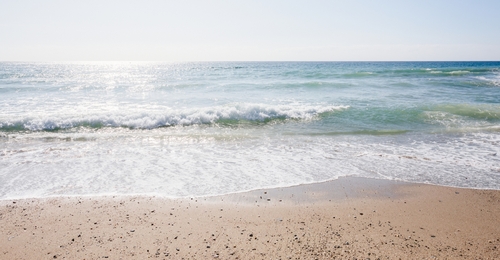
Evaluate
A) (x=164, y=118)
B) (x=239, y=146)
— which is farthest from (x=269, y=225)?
(x=164, y=118)

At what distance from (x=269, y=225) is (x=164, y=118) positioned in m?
9.15

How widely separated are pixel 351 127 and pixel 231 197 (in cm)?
745

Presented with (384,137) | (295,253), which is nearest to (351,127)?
(384,137)

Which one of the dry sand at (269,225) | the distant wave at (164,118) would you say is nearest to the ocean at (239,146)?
the distant wave at (164,118)

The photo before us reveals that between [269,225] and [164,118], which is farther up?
[164,118]

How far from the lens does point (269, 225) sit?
408 cm

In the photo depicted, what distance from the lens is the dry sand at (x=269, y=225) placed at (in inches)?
137

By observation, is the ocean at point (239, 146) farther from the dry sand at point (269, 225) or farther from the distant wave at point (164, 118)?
the dry sand at point (269, 225)

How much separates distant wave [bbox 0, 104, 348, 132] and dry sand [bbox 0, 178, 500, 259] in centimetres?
719

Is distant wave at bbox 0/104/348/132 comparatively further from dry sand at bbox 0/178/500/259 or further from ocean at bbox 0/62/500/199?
dry sand at bbox 0/178/500/259

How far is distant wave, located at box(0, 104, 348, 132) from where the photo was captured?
1134 centimetres

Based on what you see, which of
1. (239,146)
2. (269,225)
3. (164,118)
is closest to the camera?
(269,225)

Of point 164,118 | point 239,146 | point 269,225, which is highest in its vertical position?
point 164,118

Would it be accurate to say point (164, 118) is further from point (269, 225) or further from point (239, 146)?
point (269, 225)
